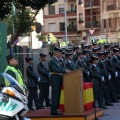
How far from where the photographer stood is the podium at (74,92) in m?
13.6

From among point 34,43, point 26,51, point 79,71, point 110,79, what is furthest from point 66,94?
point 34,43

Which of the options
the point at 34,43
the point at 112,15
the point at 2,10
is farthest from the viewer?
the point at 112,15

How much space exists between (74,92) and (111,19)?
58.4 metres

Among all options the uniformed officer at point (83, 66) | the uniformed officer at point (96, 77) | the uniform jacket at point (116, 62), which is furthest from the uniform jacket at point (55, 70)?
the uniform jacket at point (116, 62)

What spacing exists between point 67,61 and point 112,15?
54745mm

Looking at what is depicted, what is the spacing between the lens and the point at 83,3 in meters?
79.9

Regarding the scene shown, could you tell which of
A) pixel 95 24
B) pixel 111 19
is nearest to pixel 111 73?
pixel 111 19

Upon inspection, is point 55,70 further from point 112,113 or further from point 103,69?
point 103,69

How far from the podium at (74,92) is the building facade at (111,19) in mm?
Answer: 54816

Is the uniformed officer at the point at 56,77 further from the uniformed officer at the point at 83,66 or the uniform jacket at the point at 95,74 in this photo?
the uniformed officer at the point at 83,66

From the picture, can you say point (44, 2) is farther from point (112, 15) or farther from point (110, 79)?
point (112, 15)

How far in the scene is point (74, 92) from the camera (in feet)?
45.2

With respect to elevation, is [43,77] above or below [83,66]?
below

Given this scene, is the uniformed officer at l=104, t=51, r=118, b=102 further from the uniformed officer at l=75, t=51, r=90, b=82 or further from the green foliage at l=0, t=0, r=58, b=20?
the green foliage at l=0, t=0, r=58, b=20
